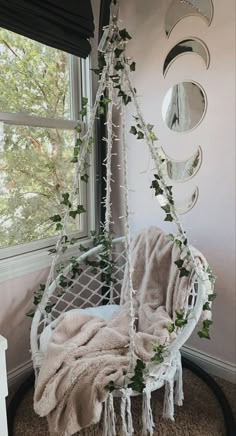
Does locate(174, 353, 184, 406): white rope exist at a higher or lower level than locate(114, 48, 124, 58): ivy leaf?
lower

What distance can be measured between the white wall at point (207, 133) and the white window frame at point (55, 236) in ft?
1.08

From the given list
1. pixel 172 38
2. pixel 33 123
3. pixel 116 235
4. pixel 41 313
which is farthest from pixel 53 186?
pixel 172 38

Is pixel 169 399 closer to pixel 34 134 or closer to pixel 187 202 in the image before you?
pixel 187 202

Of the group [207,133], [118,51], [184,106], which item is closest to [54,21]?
[118,51]

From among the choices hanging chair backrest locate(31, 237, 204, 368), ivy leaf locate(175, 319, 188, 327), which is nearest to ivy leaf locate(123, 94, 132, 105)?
hanging chair backrest locate(31, 237, 204, 368)

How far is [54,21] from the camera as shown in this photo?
1611 millimetres

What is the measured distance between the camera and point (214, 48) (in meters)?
1.59

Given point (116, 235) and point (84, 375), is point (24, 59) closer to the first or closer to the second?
point (116, 235)

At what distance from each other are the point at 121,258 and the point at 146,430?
43.8 inches

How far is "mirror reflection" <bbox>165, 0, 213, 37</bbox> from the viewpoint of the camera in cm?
159

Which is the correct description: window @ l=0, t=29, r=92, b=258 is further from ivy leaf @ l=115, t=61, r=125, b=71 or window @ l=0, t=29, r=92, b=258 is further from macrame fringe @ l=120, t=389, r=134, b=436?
macrame fringe @ l=120, t=389, r=134, b=436

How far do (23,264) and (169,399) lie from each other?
968 millimetres

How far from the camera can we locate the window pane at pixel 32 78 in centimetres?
158

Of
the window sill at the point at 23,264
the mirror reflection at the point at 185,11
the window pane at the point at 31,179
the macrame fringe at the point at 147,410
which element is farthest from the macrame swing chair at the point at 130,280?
the mirror reflection at the point at 185,11
